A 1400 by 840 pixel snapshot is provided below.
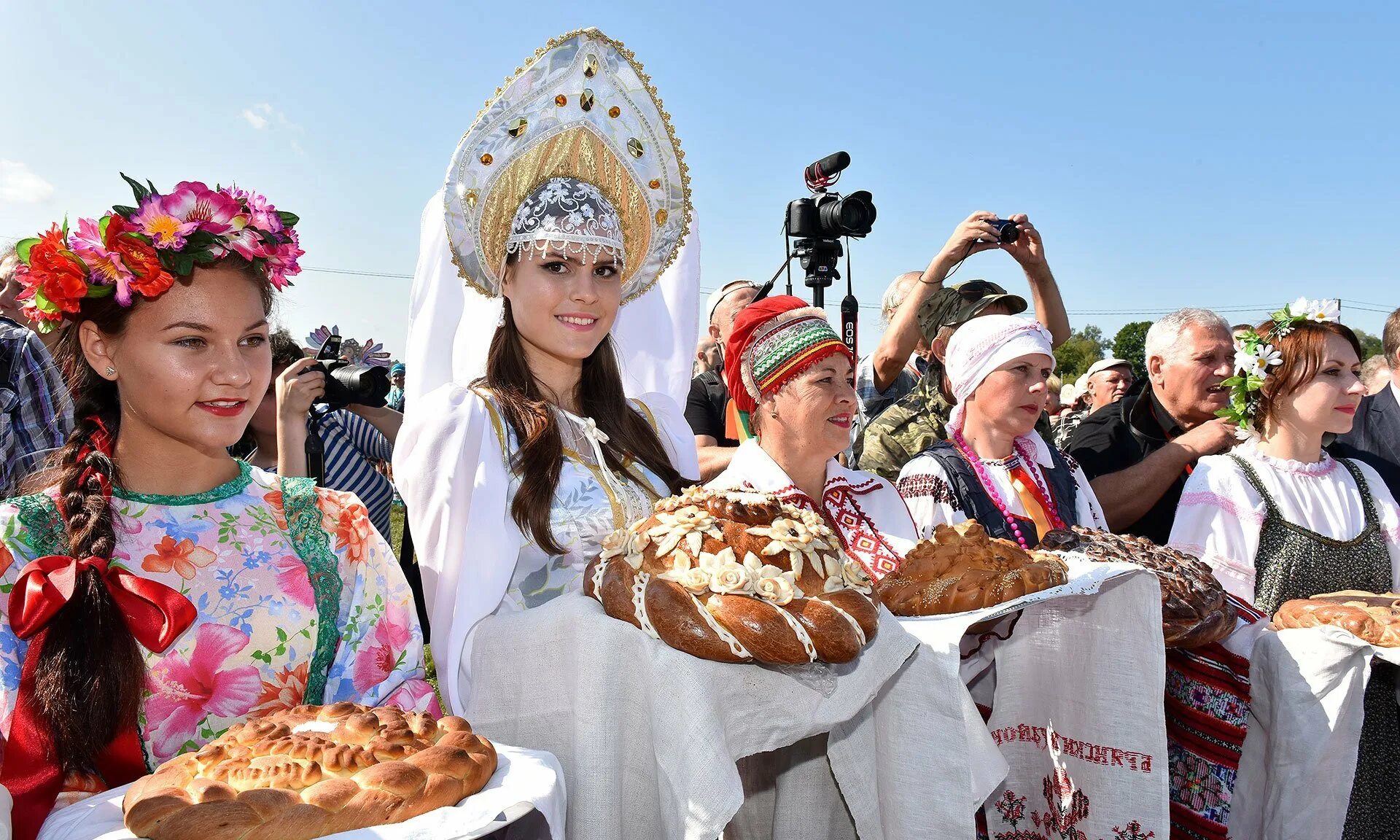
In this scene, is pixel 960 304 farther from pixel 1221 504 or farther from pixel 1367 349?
pixel 1367 349

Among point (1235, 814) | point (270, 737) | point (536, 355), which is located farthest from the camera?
point (1235, 814)

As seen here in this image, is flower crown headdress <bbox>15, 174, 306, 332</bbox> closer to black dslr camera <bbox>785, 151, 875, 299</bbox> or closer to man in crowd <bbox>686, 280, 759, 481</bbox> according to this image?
man in crowd <bbox>686, 280, 759, 481</bbox>

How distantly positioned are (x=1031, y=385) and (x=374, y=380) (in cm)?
275

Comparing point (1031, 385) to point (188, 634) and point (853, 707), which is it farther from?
point (188, 634)

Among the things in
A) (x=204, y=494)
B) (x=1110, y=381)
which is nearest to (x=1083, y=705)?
(x=204, y=494)

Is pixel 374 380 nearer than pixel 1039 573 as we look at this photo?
No

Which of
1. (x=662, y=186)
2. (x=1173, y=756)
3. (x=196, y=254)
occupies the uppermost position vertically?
(x=662, y=186)

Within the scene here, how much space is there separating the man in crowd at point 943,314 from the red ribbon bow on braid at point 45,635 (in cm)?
252

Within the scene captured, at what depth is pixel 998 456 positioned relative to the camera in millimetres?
3188

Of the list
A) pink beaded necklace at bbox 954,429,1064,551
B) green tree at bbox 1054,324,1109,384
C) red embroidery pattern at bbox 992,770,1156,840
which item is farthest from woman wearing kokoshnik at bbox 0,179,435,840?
green tree at bbox 1054,324,1109,384

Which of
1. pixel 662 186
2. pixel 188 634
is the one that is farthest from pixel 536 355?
pixel 188 634

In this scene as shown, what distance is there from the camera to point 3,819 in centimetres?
126

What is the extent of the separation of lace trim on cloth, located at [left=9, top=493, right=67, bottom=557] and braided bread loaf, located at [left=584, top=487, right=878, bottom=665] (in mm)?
1023

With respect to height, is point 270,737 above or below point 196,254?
below
